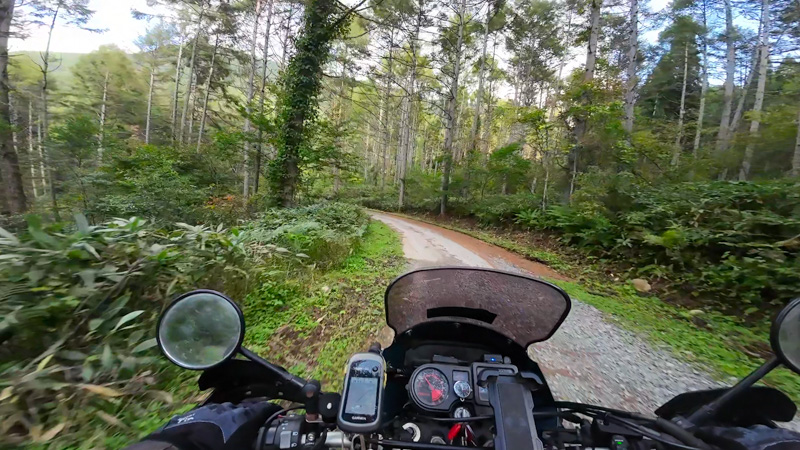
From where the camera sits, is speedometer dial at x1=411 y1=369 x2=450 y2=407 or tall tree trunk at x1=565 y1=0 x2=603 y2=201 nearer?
speedometer dial at x1=411 y1=369 x2=450 y2=407

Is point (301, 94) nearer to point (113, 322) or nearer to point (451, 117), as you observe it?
point (451, 117)

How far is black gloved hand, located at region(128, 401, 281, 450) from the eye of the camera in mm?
895

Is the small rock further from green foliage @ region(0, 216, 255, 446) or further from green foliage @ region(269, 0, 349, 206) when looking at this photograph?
green foliage @ region(269, 0, 349, 206)

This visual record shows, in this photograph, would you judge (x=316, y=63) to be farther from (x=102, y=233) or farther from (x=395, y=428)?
(x=395, y=428)

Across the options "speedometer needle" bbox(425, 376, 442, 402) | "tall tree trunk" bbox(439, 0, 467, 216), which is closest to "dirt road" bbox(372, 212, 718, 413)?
"speedometer needle" bbox(425, 376, 442, 402)

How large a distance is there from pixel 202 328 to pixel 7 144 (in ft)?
47.8

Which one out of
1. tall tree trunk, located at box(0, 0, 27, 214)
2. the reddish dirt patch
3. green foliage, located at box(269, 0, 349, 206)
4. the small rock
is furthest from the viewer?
green foliage, located at box(269, 0, 349, 206)

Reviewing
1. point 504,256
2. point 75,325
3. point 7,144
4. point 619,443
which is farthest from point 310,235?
point 7,144

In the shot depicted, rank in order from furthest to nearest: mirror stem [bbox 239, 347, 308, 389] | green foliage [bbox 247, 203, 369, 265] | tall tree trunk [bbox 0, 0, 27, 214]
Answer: tall tree trunk [bbox 0, 0, 27, 214]
green foliage [bbox 247, 203, 369, 265]
mirror stem [bbox 239, 347, 308, 389]

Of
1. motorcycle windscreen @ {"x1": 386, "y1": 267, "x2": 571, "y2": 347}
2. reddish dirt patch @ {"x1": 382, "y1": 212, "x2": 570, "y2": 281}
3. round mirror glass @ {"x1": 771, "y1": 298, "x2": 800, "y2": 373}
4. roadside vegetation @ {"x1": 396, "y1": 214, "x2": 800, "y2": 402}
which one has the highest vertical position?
round mirror glass @ {"x1": 771, "y1": 298, "x2": 800, "y2": 373}

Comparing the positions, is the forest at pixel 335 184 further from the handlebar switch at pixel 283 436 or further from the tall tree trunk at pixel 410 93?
the handlebar switch at pixel 283 436

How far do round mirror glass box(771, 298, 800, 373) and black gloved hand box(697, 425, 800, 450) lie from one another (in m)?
0.26

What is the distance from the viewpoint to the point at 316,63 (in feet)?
36.0

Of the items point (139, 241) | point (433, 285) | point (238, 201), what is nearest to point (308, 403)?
point (433, 285)
